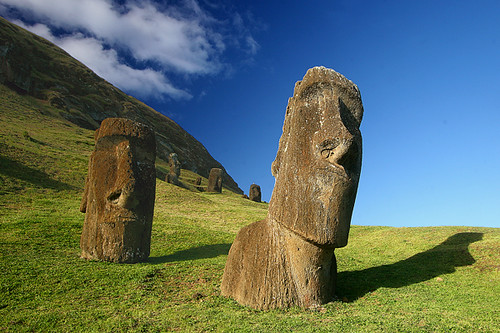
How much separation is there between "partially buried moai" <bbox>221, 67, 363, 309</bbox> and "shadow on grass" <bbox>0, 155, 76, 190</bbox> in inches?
788

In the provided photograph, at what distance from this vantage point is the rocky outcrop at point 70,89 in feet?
206

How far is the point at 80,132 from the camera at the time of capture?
50.6 meters

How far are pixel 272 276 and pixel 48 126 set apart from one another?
4758cm

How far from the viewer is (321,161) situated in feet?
24.2

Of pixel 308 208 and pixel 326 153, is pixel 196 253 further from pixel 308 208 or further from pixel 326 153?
pixel 326 153

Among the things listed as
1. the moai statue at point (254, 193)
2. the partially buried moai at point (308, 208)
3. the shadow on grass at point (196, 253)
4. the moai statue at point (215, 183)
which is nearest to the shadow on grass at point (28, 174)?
the shadow on grass at point (196, 253)

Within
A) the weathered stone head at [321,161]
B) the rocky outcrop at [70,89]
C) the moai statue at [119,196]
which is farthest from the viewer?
the rocky outcrop at [70,89]

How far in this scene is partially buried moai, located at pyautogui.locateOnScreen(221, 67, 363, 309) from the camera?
721 cm

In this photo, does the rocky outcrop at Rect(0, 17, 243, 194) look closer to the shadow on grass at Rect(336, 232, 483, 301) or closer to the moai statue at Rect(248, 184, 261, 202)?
the moai statue at Rect(248, 184, 261, 202)

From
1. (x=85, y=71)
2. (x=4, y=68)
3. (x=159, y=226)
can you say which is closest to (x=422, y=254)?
(x=159, y=226)

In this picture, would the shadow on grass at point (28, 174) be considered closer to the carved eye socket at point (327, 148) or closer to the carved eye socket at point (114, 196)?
the carved eye socket at point (114, 196)

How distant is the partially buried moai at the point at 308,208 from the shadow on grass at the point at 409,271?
123 cm

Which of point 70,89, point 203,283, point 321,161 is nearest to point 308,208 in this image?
point 321,161

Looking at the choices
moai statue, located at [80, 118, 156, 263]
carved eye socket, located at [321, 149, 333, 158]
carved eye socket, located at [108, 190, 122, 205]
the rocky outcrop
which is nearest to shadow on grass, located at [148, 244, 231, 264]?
moai statue, located at [80, 118, 156, 263]
